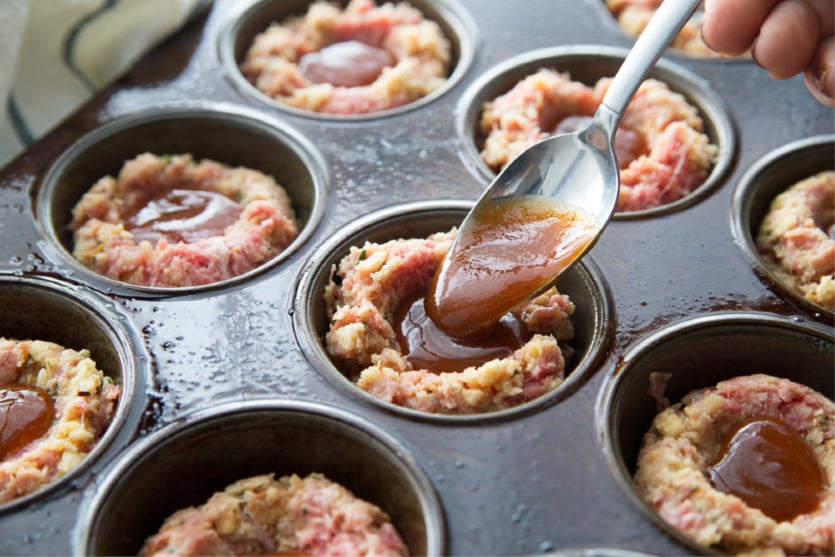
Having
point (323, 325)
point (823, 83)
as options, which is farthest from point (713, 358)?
point (323, 325)

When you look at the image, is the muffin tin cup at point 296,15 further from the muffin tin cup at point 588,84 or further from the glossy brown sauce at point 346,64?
the glossy brown sauce at point 346,64

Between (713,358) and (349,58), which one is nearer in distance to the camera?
(713,358)

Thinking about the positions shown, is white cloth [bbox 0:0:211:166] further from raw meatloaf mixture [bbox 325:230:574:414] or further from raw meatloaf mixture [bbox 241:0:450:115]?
raw meatloaf mixture [bbox 325:230:574:414]

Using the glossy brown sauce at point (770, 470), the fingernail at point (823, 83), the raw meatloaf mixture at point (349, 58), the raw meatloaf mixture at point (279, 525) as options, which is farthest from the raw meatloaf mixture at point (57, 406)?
the fingernail at point (823, 83)

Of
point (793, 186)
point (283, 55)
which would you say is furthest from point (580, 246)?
point (283, 55)

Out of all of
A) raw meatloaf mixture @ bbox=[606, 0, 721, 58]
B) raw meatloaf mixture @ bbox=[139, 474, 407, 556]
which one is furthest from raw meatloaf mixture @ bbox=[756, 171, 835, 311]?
raw meatloaf mixture @ bbox=[139, 474, 407, 556]

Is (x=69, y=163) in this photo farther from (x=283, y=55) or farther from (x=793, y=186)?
(x=793, y=186)

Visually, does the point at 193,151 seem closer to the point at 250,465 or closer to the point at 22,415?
the point at 22,415
